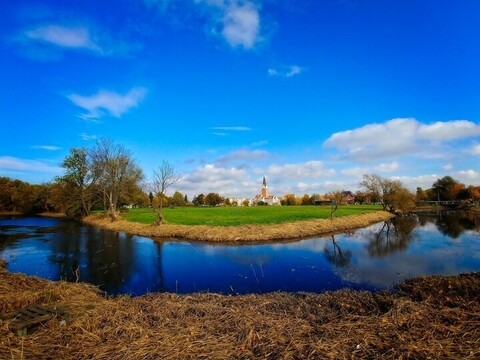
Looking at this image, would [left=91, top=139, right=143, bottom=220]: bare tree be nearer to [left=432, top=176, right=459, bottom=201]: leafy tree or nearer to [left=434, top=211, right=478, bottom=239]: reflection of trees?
[left=434, top=211, right=478, bottom=239]: reflection of trees

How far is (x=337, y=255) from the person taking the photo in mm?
21938

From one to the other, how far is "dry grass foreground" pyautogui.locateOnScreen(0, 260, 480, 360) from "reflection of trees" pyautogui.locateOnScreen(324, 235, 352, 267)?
485 inches

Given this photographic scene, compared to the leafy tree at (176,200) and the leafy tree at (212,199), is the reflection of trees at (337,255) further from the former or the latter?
the leafy tree at (212,199)

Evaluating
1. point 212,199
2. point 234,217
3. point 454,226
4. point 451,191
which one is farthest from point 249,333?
point 212,199

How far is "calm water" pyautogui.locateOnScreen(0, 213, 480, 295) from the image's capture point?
48.6 ft

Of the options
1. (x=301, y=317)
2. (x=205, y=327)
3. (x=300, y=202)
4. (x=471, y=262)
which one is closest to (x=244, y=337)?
(x=205, y=327)

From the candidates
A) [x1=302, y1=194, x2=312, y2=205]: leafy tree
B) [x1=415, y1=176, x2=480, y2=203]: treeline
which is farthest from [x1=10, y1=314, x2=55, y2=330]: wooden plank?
[x1=302, y1=194, x2=312, y2=205]: leafy tree

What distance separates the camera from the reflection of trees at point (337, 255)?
19.6m

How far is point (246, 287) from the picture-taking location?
14047 millimetres

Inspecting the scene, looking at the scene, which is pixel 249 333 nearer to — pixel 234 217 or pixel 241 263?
pixel 241 263

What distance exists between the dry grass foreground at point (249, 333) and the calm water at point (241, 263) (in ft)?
21.4

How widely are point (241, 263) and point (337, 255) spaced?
7.42m

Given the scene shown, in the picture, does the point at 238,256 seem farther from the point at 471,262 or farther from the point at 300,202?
the point at 300,202

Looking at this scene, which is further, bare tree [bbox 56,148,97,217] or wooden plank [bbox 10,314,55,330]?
bare tree [bbox 56,148,97,217]
